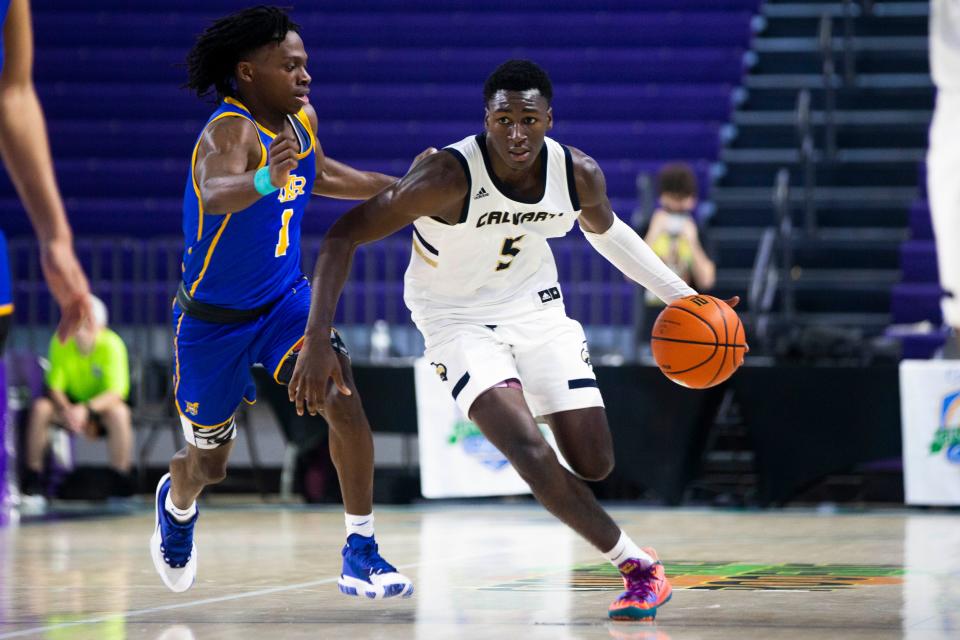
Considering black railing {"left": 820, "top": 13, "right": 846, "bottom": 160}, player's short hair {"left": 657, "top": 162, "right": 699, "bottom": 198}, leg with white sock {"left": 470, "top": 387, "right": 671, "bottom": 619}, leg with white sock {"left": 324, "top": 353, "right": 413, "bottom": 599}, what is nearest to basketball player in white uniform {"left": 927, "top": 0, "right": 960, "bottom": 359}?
player's short hair {"left": 657, "top": 162, "right": 699, "bottom": 198}

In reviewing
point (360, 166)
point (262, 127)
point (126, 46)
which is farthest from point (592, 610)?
point (126, 46)

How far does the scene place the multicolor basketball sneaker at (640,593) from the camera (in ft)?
14.7

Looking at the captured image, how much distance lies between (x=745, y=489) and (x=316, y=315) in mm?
5848

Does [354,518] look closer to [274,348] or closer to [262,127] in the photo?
[274,348]

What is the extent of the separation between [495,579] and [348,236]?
71.6 inches

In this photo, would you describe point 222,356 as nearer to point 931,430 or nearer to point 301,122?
point 301,122

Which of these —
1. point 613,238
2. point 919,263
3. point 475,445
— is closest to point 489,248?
point 613,238

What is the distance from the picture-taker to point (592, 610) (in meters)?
4.75

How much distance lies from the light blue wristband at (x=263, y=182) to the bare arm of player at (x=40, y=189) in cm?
74

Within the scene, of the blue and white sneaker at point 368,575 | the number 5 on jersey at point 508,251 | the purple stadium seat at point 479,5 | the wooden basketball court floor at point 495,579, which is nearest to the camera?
the wooden basketball court floor at point 495,579

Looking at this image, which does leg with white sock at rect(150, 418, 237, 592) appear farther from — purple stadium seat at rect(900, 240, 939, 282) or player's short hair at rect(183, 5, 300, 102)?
purple stadium seat at rect(900, 240, 939, 282)

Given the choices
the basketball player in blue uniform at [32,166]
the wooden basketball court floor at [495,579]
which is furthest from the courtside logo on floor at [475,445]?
the basketball player in blue uniform at [32,166]

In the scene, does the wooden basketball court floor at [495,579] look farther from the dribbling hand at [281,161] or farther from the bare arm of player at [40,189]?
the dribbling hand at [281,161]

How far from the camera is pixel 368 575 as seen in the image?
4746 mm
